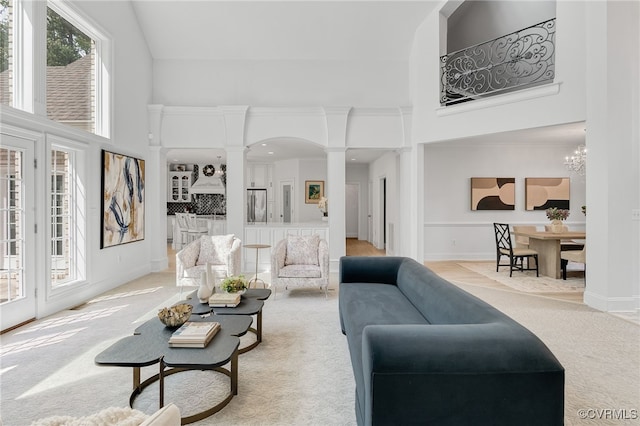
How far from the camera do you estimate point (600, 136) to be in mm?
4184

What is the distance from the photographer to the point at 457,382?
55.8 inches

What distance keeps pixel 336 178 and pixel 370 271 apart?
333cm

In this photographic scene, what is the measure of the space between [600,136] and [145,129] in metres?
7.22

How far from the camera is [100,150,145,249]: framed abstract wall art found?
16.8 feet

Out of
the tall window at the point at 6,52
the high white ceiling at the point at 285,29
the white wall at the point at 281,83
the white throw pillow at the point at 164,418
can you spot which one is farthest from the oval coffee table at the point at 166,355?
the high white ceiling at the point at 285,29

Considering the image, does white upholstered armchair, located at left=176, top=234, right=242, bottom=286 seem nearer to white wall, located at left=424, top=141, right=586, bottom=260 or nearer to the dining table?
white wall, located at left=424, top=141, right=586, bottom=260

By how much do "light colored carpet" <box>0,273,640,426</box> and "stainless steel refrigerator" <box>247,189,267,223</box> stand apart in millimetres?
6875

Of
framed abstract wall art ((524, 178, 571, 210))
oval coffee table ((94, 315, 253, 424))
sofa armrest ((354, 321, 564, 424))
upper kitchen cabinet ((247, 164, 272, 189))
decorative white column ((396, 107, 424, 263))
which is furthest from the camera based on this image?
upper kitchen cabinet ((247, 164, 272, 189))

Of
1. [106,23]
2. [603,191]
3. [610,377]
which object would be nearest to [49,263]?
Answer: [106,23]

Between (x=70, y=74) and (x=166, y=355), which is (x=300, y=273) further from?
(x=70, y=74)

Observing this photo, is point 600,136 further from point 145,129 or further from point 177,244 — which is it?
point 177,244

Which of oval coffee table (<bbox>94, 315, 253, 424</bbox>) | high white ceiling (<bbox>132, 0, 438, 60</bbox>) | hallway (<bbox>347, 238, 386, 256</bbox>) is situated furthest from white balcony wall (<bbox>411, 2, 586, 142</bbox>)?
oval coffee table (<bbox>94, 315, 253, 424</bbox>)

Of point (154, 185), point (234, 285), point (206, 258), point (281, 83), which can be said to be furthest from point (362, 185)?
point (234, 285)

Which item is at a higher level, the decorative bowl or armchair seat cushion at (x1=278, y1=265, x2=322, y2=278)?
the decorative bowl
